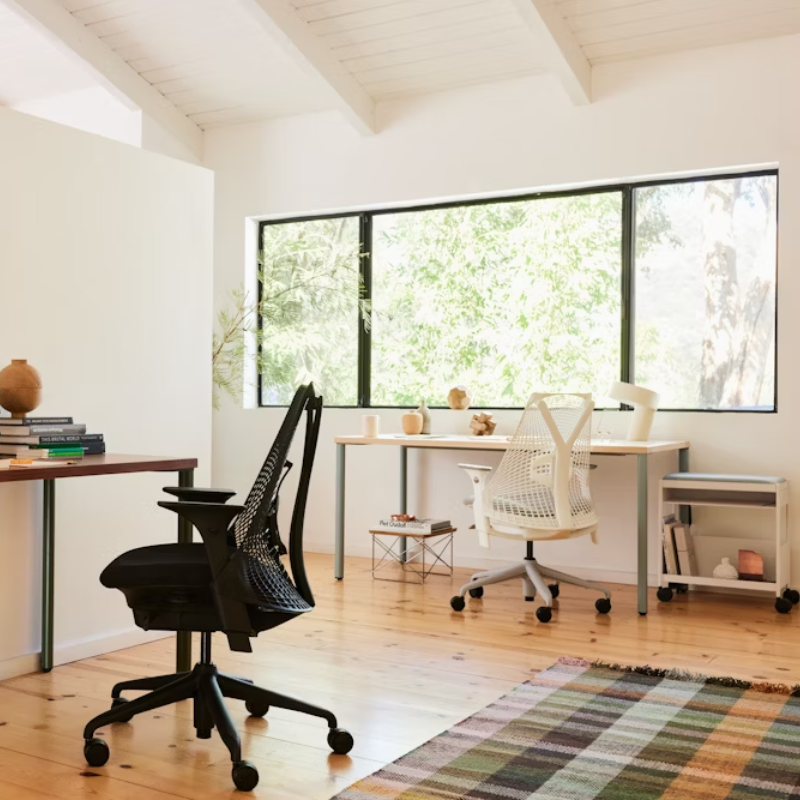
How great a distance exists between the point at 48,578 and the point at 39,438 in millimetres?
591

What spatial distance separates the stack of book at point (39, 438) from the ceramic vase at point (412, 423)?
8.50 feet

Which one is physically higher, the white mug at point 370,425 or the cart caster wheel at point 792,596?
the white mug at point 370,425

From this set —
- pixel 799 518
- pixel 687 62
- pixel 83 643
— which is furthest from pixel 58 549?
pixel 687 62

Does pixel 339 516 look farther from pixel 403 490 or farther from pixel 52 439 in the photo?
pixel 52 439

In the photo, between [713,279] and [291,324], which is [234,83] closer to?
[291,324]

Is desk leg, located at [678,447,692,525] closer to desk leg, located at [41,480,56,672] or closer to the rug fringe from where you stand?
the rug fringe

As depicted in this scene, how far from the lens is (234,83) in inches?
Result: 246

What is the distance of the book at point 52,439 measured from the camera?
3115 millimetres

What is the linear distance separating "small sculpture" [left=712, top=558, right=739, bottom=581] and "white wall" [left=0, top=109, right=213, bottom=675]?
2.43 m

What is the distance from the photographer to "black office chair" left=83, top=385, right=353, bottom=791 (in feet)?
7.95

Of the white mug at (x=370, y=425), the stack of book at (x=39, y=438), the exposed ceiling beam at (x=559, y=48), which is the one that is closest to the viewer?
the stack of book at (x=39, y=438)

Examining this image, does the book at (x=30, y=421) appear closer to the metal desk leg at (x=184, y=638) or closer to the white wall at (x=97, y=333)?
the white wall at (x=97, y=333)

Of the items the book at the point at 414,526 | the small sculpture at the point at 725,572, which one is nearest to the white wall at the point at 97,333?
the book at the point at 414,526

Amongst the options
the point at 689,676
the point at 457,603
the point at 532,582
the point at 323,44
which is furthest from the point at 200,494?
the point at 323,44
